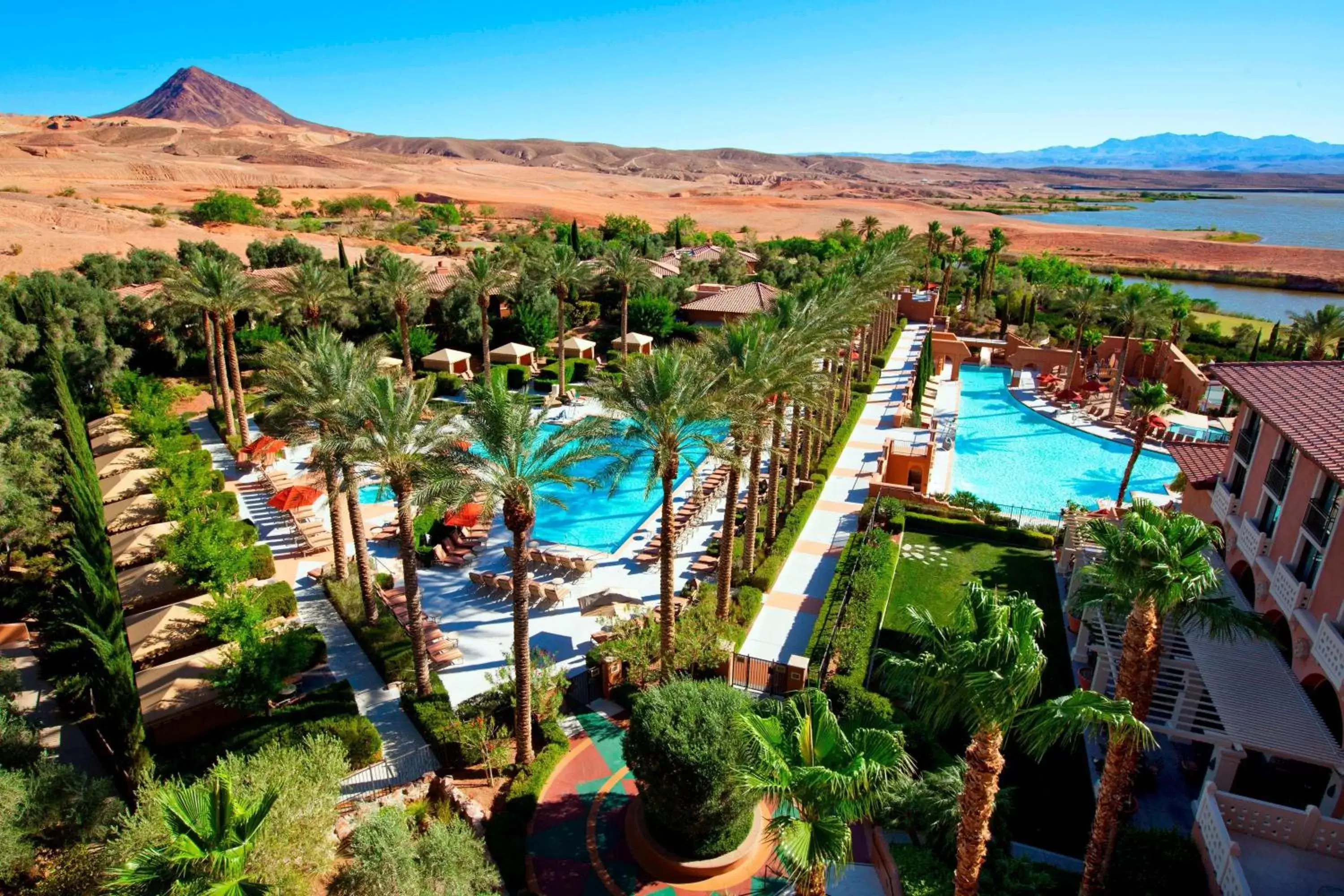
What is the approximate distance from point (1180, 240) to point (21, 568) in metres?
140

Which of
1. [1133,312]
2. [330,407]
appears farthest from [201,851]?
[1133,312]

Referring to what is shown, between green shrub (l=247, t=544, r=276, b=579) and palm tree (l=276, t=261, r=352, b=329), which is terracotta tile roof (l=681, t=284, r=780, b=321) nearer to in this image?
palm tree (l=276, t=261, r=352, b=329)

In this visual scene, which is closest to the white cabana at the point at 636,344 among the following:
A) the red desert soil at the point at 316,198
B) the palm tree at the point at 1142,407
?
the palm tree at the point at 1142,407

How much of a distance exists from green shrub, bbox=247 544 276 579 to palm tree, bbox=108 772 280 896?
12.9 meters

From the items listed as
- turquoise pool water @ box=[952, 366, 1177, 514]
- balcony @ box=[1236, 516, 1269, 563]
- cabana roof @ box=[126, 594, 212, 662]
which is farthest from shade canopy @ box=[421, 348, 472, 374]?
balcony @ box=[1236, 516, 1269, 563]

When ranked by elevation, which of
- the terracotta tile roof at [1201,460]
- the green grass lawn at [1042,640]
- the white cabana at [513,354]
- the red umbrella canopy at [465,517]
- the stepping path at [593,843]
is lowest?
the stepping path at [593,843]

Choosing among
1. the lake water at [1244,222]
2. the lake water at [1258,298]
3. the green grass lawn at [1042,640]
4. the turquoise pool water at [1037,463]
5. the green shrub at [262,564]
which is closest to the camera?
the green grass lawn at [1042,640]

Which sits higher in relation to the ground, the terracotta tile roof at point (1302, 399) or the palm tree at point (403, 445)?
the terracotta tile roof at point (1302, 399)

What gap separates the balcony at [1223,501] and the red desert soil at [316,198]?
2374 inches

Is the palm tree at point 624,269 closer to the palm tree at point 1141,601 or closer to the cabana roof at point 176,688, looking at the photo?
the cabana roof at point 176,688

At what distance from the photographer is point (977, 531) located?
80.9 feet

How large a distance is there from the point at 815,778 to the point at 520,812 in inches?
293

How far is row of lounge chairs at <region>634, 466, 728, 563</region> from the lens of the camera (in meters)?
23.7

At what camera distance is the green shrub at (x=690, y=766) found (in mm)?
12000
